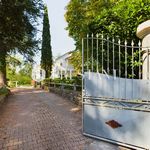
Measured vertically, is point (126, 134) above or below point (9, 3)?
below

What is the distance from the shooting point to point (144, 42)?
7.98m

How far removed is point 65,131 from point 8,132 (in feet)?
5.11

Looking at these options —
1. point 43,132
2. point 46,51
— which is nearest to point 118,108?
point 43,132

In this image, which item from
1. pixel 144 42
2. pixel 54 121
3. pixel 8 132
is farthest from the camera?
pixel 54 121

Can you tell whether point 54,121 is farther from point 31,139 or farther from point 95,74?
point 95,74

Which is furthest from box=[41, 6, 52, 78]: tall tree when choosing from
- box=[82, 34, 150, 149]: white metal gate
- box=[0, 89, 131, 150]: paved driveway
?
box=[82, 34, 150, 149]: white metal gate

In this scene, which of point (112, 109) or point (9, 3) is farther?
point (9, 3)

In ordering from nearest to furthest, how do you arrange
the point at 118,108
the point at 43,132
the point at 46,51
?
1. the point at 118,108
2. the point at 43,132
3. the point at 46,51

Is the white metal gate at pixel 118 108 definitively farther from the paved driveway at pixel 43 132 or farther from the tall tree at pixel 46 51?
the tall tree at pixel 46 51

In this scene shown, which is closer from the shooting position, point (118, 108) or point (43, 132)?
point (118, 108)

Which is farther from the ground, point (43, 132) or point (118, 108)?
point (118, 108)

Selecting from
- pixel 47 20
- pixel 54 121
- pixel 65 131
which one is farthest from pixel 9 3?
pixel 47 20

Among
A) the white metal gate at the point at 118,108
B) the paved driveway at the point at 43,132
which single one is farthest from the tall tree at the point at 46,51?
the white metal gate at the point at 118,108

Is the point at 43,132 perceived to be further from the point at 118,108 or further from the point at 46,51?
the point at 46,51
